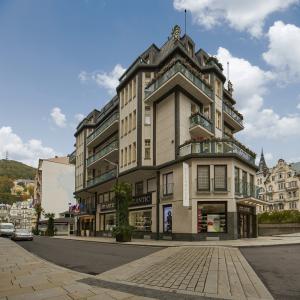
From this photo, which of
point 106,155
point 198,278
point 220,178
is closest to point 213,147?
point 220,178

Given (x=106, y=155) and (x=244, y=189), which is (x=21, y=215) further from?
(x=244, y=189)

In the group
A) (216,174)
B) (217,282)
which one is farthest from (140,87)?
(217,282)

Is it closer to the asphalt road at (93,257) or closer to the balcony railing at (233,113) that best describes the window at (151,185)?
the balcony railing at (233,113)

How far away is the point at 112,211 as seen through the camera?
44.7 meters

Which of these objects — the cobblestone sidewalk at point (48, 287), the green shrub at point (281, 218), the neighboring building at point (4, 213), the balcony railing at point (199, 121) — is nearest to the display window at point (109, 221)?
the balcony railing at point (199, 121)

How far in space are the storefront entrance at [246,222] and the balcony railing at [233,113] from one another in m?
11.3

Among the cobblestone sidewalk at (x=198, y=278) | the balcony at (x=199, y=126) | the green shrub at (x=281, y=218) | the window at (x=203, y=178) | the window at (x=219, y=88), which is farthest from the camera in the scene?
the green shrub at (x=281, y=218)

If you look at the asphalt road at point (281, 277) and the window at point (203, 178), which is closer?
the asphalt road at point (281, 277)

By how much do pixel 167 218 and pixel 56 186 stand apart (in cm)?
6296

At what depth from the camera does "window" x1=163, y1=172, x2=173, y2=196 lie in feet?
108

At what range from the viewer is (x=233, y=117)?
4278 centimetres

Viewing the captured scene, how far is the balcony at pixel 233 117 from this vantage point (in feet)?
134

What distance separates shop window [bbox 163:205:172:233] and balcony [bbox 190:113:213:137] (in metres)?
6.98

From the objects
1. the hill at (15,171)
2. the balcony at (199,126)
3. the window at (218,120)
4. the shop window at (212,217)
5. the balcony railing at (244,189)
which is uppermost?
the hill at (15,171)
